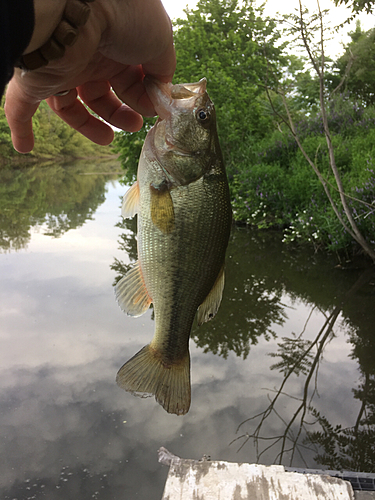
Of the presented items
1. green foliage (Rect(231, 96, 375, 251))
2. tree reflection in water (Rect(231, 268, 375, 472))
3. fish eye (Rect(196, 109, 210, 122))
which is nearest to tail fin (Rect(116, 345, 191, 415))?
fish eye (Rect(196, 109, 210, 122))

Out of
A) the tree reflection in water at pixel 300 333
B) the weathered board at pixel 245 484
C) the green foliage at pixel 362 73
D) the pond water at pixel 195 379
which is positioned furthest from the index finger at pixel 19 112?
the green foliage at pixel 362 73

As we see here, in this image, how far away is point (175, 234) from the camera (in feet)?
5.00

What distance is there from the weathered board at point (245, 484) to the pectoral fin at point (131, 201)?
1994mm

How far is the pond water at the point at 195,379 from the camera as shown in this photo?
389 cm

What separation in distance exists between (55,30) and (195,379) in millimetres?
4487

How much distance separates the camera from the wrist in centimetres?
104

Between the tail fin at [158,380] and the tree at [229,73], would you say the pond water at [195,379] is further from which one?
the tree at [229,73]

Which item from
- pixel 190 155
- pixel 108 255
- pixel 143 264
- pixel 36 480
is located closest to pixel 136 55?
pixel 190 155

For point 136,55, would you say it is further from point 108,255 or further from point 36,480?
point 108,255

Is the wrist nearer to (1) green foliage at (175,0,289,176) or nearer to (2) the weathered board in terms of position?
(2) the weathered board

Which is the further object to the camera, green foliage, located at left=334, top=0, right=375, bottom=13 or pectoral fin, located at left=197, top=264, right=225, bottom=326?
green foliage, located at left=334, top=0, right=375, bottom=13

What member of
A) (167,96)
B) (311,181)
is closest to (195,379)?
(167,96)

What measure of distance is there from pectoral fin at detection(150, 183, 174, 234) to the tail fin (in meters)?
0.54

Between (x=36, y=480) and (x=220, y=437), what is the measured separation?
5.80 feet
